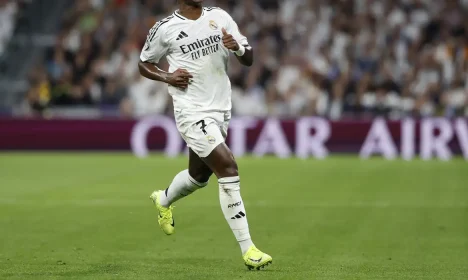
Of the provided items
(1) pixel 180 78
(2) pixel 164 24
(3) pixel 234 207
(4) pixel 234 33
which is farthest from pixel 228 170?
(2) pixel 164 24

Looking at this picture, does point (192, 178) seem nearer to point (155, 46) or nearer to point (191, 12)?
point (155, 46)

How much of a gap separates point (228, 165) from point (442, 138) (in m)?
15.9

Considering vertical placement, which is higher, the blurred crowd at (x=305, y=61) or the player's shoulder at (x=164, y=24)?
the player's shoulder at (x=164, y=24)

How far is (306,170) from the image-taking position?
20.2 meters

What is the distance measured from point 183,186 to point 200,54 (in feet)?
4.71

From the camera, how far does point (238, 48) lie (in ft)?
28.4

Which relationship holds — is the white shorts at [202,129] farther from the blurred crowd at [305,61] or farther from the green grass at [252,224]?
the blurred crowd at [305,61]

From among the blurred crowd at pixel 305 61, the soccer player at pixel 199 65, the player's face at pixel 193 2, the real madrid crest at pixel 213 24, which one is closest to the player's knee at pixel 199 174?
the soccer player at pixel 199 65

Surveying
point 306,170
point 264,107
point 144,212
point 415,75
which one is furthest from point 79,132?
point 144,212

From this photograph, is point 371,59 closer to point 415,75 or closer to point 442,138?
point 415,75

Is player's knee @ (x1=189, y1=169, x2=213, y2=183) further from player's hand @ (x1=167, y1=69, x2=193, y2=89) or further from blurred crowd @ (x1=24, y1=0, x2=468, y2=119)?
blurred crowd @ (x1=24, y1=0, x2=468, y2=119)

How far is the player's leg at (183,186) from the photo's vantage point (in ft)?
30.5

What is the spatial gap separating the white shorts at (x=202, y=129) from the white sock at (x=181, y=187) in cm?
68

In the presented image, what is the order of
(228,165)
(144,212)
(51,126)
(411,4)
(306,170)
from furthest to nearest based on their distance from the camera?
(411,4) → (51,126) → (306,170) → (144,212) → (228,165)
